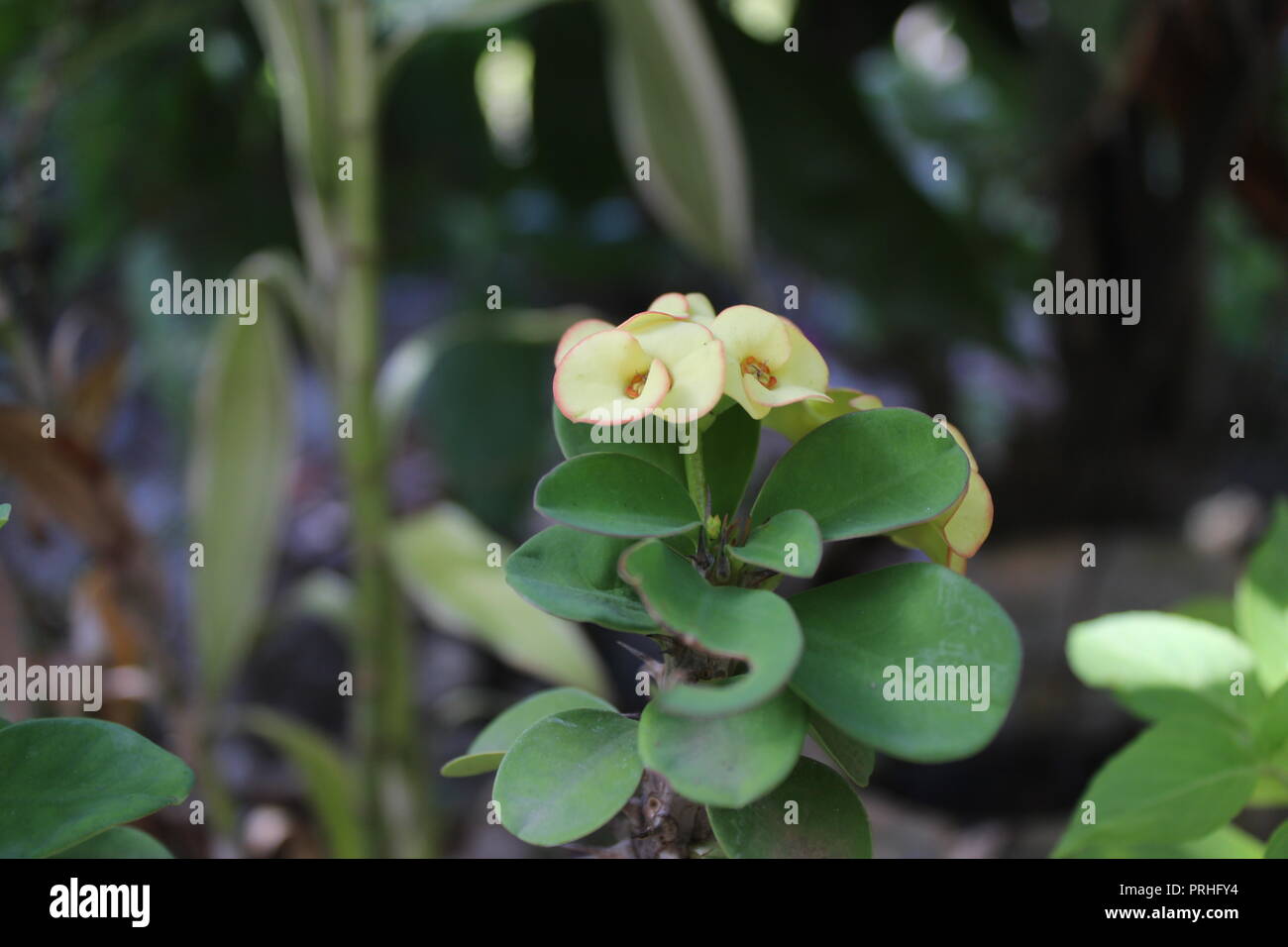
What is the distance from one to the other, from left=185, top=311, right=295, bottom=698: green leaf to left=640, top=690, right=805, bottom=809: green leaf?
0.73m

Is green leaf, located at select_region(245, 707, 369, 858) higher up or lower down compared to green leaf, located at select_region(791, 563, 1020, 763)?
lower down

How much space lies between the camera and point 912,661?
25cm

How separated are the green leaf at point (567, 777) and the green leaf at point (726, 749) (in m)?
0.02

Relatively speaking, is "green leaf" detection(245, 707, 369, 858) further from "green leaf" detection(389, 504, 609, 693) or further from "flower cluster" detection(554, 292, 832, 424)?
"flower cluster" detection(554, 292, 832, 424)

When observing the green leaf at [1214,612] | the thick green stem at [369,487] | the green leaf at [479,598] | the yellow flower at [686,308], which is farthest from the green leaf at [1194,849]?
the thick green stem at [369,487]

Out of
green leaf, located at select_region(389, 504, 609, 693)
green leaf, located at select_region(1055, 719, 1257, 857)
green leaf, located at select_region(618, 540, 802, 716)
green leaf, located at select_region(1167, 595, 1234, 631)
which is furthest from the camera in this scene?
green leaf, located at select_region(389, 504, 609, 693)

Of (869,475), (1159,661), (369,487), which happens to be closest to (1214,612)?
(1159,661)

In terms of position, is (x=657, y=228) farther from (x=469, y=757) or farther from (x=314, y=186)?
(x=469, y=757)

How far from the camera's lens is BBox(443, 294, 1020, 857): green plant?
23 cm

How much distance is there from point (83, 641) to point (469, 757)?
2.37 ft

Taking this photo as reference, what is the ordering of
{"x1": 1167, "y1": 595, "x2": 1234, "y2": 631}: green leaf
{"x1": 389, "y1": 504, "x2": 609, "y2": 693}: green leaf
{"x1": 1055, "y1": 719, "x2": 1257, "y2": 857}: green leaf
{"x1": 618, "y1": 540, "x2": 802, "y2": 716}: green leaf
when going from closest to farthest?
1. {"x1": 618, "y1": 540, "x2": 802, "y2": 716}: green leaf
2. {"x1": 1055, "y1": 719, "x2": 1257, "y2": 857}: green leaf
3. {"x1": 1167, "y1": 595, "x2": 1234, "y2": 631}: green leaf
4. {"x1": 389, "y1": 504, "x2": 609, "y2": 693}: green leaf

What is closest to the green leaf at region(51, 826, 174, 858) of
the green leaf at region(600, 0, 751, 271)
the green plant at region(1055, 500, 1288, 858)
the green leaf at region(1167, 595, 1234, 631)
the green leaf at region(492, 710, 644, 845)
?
the green leaf at region(492, 710, 644, 845)

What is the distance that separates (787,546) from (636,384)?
62mm
